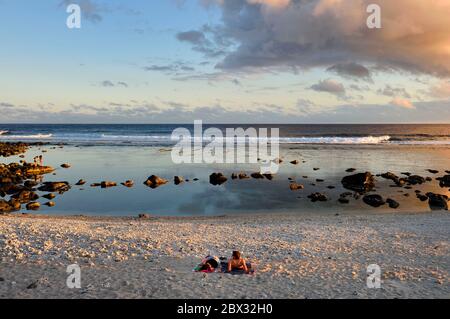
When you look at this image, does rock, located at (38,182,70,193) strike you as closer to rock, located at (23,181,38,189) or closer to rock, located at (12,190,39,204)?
rock, located at (23,181,38,189)

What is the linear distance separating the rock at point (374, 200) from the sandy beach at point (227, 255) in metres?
4.57

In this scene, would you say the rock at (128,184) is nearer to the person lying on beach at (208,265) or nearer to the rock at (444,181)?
the person lying on beach at (208,265)

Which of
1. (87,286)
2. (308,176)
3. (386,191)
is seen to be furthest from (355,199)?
(87,286)

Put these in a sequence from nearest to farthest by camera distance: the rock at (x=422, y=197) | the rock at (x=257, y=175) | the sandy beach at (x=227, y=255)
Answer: the sandy beach at (x=227, y=255) < the rock at (x=422, y=197) < the rock at (x=257, y=175)

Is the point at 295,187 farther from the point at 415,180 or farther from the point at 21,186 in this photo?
the point at 21,186

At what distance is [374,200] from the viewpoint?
24.1 meters

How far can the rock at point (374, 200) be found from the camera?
77.1ft

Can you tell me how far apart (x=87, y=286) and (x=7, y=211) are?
1398cm

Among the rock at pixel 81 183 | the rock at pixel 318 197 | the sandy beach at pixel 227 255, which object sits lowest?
the sandy beach at pixel 227 255

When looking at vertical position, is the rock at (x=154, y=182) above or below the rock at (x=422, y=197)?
above

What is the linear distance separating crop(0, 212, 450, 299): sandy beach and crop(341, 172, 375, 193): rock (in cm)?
945

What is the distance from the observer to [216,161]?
45.2 meters

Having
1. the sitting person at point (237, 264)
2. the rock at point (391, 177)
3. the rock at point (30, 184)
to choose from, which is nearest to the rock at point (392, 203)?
the rock at point (391, 177)

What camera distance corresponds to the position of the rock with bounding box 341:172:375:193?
28297 millimetres
